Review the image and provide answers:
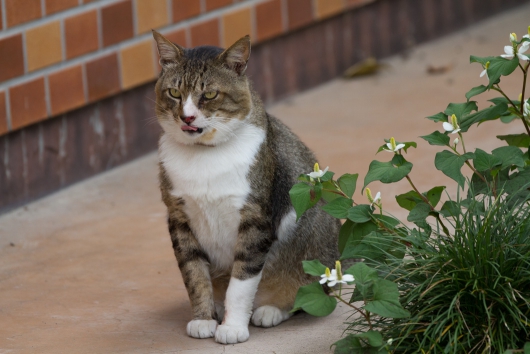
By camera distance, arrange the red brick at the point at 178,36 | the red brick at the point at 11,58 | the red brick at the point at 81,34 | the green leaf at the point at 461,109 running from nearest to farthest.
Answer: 1. the green leaf at the point at 461,109
2. the red brick at the point at 11,58
3. the red brick at the point at 81,34
4. the red brick at the point at 178,36

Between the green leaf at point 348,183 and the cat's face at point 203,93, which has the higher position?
the cat's face at point 203,93

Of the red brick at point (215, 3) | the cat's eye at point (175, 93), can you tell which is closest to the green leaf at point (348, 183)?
the cat's eye at point (175, 93)

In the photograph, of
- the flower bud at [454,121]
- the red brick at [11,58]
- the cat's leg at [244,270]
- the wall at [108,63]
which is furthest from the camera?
the wall at [108,63]

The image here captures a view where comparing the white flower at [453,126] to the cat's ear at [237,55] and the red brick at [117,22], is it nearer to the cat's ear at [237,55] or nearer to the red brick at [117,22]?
the cat's ear at [237,55]

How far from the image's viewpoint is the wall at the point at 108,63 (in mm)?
5012

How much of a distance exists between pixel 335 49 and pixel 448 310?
4.21 m

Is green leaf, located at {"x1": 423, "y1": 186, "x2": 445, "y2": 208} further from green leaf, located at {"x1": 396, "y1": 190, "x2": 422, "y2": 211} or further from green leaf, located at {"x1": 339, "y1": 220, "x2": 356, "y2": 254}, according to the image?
green leaf, located at {"x1": 339, "y1": 220, "x2": 356, "y2": 254}

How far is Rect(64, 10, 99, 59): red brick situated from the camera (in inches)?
207

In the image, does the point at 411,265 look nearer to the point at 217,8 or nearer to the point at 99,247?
the point at 99,247

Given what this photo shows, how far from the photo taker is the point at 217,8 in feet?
20.0

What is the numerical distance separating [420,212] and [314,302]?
0.57m

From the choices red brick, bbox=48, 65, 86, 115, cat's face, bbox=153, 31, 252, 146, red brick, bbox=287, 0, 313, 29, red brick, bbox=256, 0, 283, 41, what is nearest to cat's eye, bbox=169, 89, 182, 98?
cat's face, bbox=153, 31, 252, 146

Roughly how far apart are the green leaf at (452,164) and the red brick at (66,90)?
2.68 meters

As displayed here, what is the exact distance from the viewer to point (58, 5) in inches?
204
